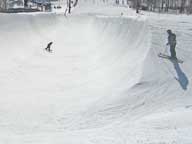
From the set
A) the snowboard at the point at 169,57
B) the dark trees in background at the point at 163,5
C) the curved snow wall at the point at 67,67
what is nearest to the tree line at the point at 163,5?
the dark trees in background at the point at 163,5

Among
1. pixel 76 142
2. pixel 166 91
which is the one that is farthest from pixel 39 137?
pixel 166 91

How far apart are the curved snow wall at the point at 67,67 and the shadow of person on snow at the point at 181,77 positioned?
189cm

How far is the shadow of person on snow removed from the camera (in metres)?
18.8

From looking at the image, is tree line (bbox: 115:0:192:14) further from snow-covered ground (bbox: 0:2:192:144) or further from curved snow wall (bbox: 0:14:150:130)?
snow-covered ground (bbox: 0:2:192:144)

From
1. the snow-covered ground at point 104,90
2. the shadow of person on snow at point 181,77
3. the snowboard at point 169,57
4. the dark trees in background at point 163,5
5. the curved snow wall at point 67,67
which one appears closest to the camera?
the snow-covered ground at point 104,90

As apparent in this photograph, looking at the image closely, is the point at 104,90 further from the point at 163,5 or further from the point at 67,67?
the point at 163,5

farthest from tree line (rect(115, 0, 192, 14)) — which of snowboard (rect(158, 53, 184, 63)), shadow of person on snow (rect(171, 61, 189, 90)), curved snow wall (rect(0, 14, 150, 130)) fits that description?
shadow of person on snow (rect(171, 61, 189, 90))

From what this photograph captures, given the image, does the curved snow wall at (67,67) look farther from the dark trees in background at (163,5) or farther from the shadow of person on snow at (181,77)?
the dark trees in background at (163,5)

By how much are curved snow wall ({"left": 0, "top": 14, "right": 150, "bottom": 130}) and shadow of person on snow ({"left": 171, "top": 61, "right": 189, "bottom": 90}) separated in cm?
189

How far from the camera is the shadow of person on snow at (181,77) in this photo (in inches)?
740

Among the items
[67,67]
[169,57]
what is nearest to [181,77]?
[169,57]

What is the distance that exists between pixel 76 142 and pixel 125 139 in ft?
4.47

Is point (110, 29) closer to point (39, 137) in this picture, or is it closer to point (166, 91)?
point (166, 91)

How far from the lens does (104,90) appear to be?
65.3 feet
